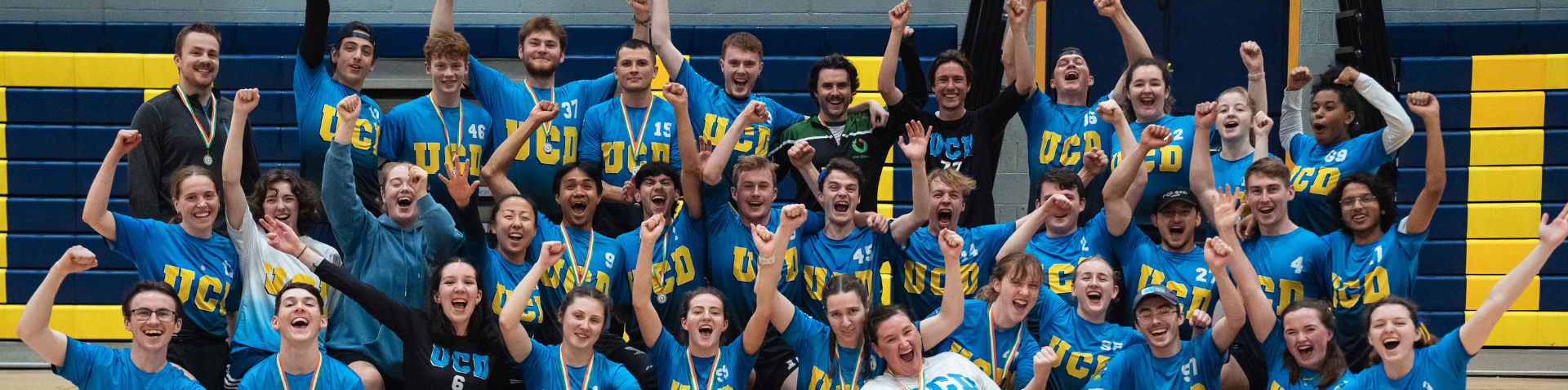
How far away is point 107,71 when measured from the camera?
673 centimetres

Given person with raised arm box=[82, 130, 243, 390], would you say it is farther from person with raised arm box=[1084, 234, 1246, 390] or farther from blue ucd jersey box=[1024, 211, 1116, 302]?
person with raised arm box=[1084, 234, 1246, 390]

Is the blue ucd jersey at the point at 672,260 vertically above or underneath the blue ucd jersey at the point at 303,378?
above

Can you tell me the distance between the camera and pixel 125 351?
4.02m

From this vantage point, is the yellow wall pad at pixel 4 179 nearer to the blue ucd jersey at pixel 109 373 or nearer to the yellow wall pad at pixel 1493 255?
the blue ucd jersey at pixel 109 373

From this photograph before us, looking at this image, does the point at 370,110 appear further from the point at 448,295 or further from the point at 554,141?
the point at 448,295

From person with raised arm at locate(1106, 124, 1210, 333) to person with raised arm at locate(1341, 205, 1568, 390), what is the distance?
2.33ft

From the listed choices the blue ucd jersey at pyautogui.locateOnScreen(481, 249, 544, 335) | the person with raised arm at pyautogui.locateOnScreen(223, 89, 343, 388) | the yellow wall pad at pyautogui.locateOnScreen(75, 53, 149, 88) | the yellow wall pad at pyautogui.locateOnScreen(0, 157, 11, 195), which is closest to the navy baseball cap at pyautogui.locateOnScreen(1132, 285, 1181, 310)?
the blue ucd jersey at pyautogui.locateOnScreen(481, 249, 544, 335)

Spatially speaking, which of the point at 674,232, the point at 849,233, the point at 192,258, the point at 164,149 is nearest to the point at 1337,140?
the point at 849,233

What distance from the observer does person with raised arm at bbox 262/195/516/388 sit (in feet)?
13.3

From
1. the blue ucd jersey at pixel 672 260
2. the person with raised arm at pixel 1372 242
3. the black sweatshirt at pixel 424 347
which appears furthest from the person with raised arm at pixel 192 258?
the person with raised arm at pixel 1372 242

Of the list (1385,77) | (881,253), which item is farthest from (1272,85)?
(881,253)

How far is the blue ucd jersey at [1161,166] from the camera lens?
4.94 meters

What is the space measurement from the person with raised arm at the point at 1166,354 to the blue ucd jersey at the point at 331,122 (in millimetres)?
2997

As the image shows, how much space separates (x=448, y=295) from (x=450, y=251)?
0.36 m
